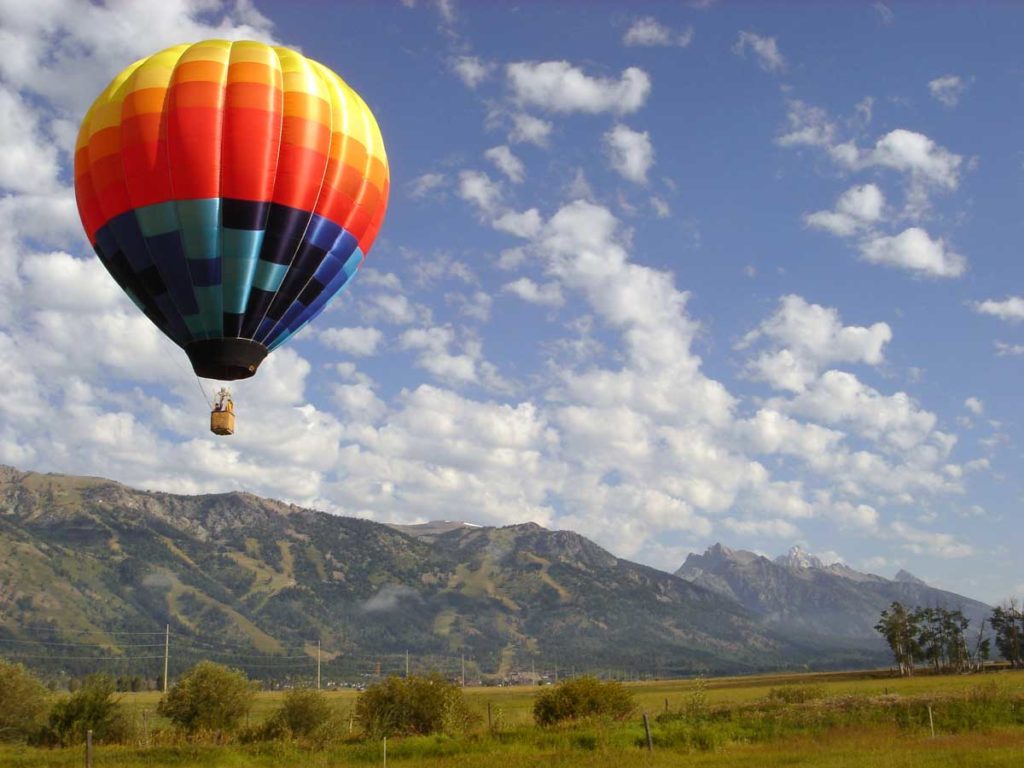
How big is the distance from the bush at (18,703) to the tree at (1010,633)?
159m

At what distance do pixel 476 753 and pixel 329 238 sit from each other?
23429mm

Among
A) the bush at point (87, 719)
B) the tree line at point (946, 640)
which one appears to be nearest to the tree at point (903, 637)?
the tree line at point (946, 640)

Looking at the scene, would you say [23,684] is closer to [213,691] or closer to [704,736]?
[213,691]

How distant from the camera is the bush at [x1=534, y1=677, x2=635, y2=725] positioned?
47062 mm

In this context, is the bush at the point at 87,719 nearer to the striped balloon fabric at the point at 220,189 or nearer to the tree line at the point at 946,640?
the striped balloon fabric at the point at 220,189

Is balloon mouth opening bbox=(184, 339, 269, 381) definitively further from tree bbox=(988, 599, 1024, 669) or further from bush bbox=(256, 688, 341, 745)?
tree bbox=(988, 599, 1024, 669)

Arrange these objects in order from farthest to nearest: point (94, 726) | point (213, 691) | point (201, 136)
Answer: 1. point (213, 691)
2. point (94, 726)
3. point (201, 136)

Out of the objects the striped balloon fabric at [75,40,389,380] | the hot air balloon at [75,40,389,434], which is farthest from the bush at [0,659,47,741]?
the striped balloon fabric at [75,40,389,380]

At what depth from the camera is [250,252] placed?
35.1m

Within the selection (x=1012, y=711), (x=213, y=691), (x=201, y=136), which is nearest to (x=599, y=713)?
(x=1012, y=711)

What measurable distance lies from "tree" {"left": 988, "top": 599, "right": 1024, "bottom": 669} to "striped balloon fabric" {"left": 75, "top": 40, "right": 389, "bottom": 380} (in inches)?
6539

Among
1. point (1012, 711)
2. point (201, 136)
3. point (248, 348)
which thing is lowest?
point (1012, 711)

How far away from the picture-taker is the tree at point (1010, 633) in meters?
162

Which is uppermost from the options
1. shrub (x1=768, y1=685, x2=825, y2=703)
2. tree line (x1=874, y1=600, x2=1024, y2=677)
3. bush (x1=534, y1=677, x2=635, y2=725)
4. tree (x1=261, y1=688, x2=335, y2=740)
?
bush (x1=534, y1=677, x2=635, y2=725)
